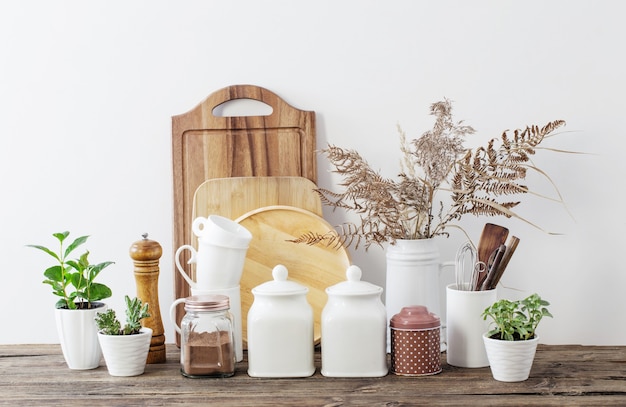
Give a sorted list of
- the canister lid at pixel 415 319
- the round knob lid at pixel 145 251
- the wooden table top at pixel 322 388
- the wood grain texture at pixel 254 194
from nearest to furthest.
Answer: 1. the wooden table top at pixel 322 388
2. the canister lid at pixel 415 319
3. the round knob lid at pixel 145 251
4. the wood grain texture at pixel 254 194

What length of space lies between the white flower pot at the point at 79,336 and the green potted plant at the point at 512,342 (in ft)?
2.24

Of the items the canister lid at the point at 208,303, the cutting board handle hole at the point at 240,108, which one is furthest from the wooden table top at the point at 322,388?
the cutting board handle hole at the point at 240,108

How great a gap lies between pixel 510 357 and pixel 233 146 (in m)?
0.68

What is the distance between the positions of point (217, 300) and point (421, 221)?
409mm

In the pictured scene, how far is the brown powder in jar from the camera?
4.47ft

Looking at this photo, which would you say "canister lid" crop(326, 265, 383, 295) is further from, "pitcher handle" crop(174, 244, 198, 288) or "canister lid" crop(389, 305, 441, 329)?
"pitcher handle" crop(174, 244, 198, 288)

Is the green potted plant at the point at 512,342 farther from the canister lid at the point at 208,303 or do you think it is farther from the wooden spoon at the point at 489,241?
the canister lid at the point at 208,303

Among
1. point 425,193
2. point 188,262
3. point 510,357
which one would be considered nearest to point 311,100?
point 425,193

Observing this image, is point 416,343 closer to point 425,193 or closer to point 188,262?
point 425,193

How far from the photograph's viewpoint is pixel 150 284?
147 centimetres

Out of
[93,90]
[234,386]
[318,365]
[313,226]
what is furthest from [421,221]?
[93,90]

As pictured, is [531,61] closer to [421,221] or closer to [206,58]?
[421,221]

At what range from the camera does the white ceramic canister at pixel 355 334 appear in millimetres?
1353

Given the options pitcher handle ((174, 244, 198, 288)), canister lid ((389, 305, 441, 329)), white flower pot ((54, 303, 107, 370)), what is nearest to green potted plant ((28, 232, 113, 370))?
white flower pot ((54, 303, 107, 370))
